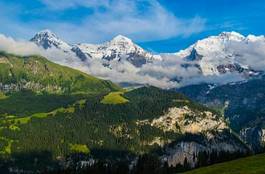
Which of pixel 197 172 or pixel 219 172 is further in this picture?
pixel 197 172

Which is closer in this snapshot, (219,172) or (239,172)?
(239,172)

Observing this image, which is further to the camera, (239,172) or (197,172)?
(197,172)

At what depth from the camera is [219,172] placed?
138500 mm

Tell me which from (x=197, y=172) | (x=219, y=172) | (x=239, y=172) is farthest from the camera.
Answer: (x=197, y=172)

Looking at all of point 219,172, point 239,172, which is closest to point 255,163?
point 219,172

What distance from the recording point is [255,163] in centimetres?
14538

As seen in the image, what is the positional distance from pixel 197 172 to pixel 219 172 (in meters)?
12.7

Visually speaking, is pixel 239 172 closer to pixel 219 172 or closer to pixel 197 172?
pixel 219 172

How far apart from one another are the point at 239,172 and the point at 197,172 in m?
26.4

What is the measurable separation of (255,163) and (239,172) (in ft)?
71.7

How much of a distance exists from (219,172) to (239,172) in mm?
13848

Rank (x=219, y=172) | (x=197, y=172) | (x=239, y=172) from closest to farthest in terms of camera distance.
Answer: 1. (x=239, y=172)
2. (x=219, y=172)
3. (x=197, y=172)

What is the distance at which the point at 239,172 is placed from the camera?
125000 millimetres

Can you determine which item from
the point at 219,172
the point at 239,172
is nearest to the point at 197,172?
the point at 219,172
